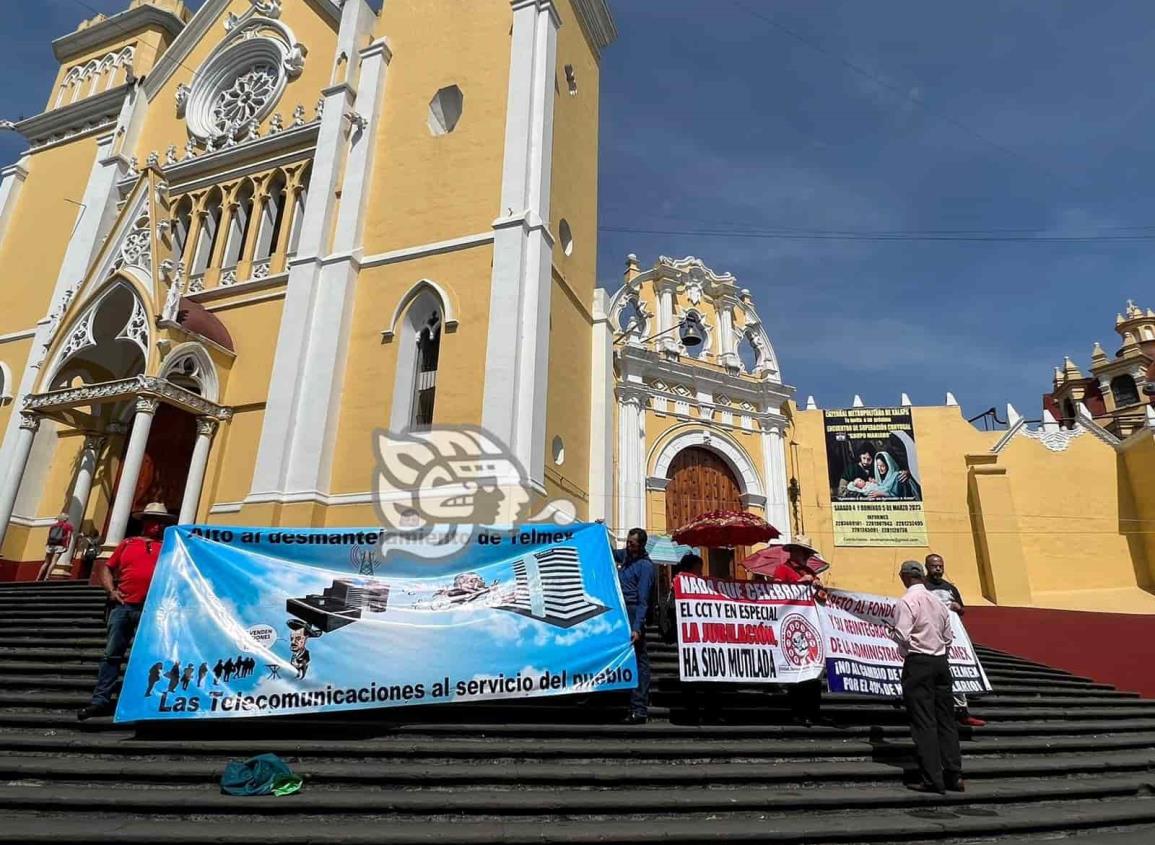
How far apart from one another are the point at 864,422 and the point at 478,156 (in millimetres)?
12235

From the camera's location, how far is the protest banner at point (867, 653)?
6770 millimetres

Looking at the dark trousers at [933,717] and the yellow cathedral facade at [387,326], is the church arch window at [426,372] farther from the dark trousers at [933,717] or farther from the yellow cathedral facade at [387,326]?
the dark trousers at [933,717]

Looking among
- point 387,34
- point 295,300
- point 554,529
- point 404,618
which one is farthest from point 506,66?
point 404,618

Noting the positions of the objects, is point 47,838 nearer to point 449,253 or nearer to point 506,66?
point 449,253

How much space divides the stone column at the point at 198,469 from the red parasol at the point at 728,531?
8.92 meters

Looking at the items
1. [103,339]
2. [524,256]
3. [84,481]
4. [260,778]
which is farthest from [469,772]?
[103,339]

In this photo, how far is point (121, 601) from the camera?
19.3ft

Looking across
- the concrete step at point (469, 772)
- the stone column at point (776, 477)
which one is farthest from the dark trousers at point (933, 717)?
the stone column at point (776, 477)

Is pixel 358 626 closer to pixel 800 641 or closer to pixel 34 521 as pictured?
pixel 800 641

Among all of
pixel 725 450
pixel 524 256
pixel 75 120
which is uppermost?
pixel 75 120

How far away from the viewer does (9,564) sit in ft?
43.8

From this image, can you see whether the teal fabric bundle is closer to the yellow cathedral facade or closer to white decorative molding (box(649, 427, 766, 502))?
the yellow cathedral facade

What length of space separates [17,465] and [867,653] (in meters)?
15.0

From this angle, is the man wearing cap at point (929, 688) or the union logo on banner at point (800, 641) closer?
the man wearing cap at point (929, 688)
